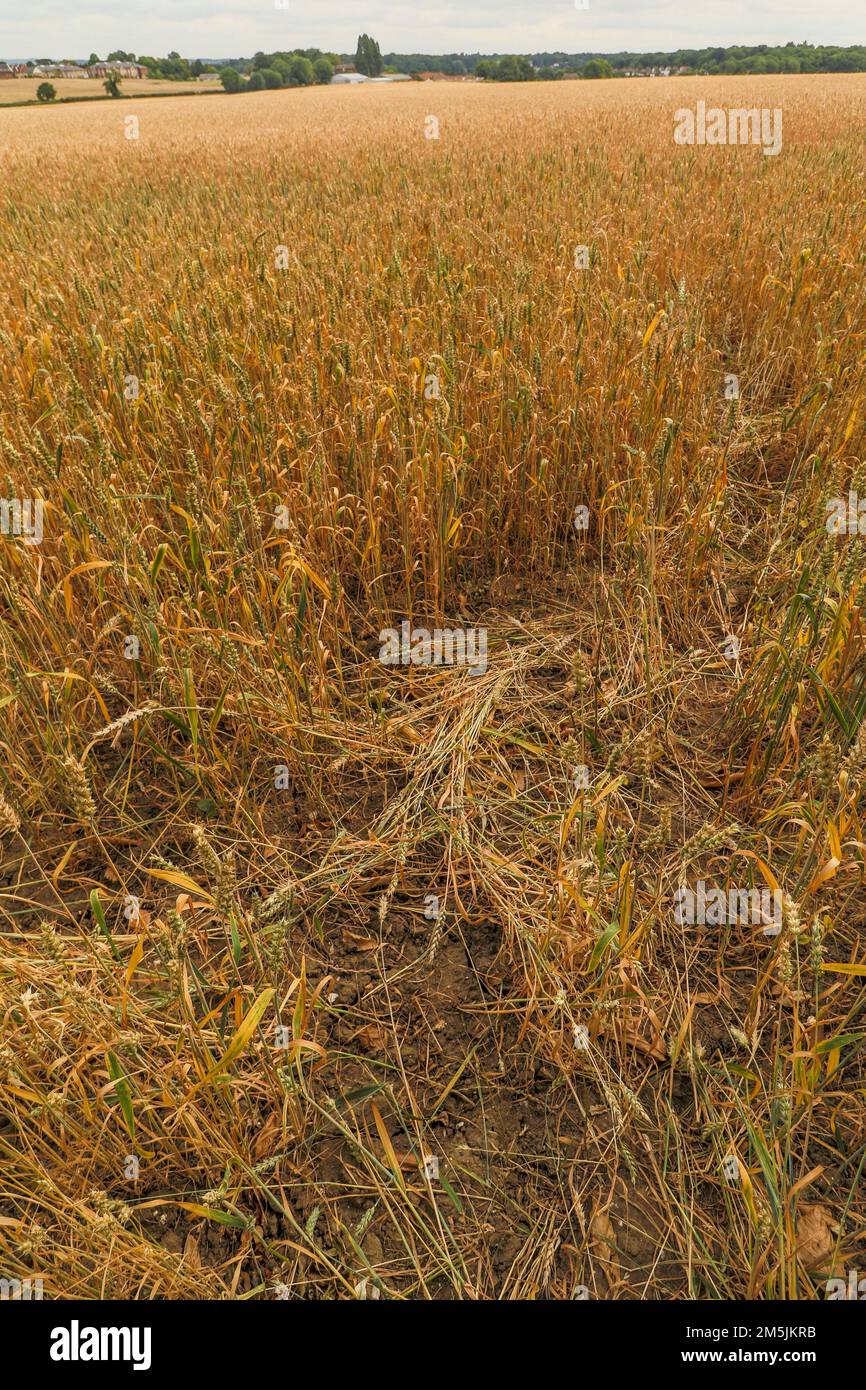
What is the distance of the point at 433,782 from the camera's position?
1908 mm

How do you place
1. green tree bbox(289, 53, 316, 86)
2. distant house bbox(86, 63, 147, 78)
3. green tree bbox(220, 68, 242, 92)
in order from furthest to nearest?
distant house bbox(86, 63, 147, 78)
green tree bbox(289, 53, 316, 86)
green tree bbox(220, 68, 242, 92)

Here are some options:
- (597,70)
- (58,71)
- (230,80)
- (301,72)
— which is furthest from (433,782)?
(58,71)

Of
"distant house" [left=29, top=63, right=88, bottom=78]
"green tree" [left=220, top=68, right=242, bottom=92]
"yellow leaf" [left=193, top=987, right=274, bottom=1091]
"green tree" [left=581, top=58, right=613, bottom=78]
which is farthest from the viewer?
"distant house" [left=29, top=63, right=88, bottom=78]

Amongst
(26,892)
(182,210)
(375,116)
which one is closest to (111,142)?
(375,116)

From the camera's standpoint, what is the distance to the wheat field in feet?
3.94

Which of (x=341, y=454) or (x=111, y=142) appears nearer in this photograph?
(x=341, y=454)

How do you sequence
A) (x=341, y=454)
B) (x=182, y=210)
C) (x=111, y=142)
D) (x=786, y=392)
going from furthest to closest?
1. (x=111, y=142)
2. (x=182, y=210)
3. (x=786, y=392)
4. (x=341, y=454)

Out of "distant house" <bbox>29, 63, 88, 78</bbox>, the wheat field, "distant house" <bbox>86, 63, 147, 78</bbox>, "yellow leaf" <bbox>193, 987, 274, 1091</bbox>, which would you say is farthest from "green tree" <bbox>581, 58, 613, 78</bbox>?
"yellow leaf" <bbox>193, 987, 274, 1091</bbox>

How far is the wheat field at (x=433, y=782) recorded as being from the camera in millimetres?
1202

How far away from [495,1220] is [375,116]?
16952mm

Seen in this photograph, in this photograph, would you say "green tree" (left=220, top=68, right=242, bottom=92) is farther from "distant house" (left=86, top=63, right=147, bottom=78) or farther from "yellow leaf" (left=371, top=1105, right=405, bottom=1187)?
"yellow leaf" (left=371, top=1105, right=405, bottom=1187)

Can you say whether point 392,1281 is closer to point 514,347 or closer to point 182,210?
point 514,347

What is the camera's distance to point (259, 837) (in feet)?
5.98

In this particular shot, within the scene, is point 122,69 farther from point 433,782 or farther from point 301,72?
point 433,782
